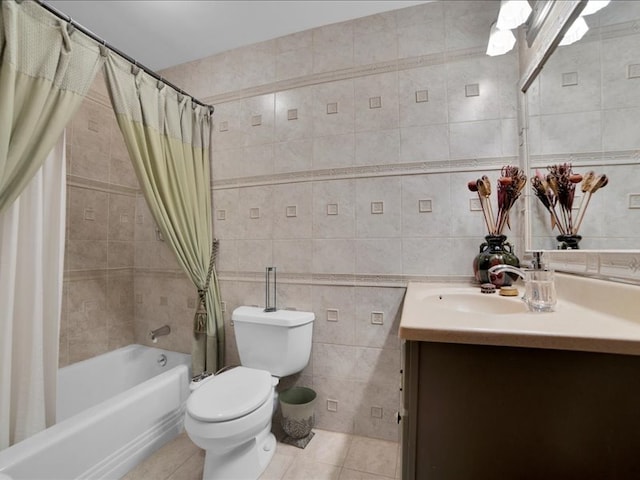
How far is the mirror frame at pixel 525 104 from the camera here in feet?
2.53

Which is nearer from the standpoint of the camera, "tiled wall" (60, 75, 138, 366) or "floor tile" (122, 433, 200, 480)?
"floor tile" (122, 433, 200, 480)

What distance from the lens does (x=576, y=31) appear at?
94 cm

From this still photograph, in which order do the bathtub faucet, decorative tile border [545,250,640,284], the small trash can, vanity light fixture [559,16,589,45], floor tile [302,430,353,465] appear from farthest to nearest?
the bathtub faucet → the small trash can → floor tile [302,430,353,465] → vanity light fixture [559,16,589,45] → decorative tile border [545,250,640,284]

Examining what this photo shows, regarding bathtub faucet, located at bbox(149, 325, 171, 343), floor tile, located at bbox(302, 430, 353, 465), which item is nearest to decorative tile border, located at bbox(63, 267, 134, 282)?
bathtub faucet, located at bbox(149, 325, 171, 343)

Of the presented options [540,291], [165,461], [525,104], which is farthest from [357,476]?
[525,104]

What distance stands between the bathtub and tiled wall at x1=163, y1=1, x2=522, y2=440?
1.53 feet

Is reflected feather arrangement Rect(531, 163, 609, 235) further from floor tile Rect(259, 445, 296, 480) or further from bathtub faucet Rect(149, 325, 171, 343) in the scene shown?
bathtub faucet Rect(149, 325, 171, 343)

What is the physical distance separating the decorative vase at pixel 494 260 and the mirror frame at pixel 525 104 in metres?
0.12

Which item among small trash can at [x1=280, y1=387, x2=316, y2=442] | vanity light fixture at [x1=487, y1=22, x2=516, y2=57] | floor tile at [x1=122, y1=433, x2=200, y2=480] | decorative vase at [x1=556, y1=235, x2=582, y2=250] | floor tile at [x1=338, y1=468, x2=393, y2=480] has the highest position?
vanity light fixture at [x1=487, y1=22, x2=516, y2=57]

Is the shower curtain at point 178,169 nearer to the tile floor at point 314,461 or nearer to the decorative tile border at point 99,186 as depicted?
the tile floor at point 314,461

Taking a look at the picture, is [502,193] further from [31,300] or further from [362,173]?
[31,300]

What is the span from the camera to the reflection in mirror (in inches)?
28.7

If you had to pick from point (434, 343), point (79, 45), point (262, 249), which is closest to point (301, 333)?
point (262, 249)

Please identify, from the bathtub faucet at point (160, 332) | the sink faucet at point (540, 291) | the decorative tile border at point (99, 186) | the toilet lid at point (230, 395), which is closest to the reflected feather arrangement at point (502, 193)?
the sink faucet at point (540, 291)
